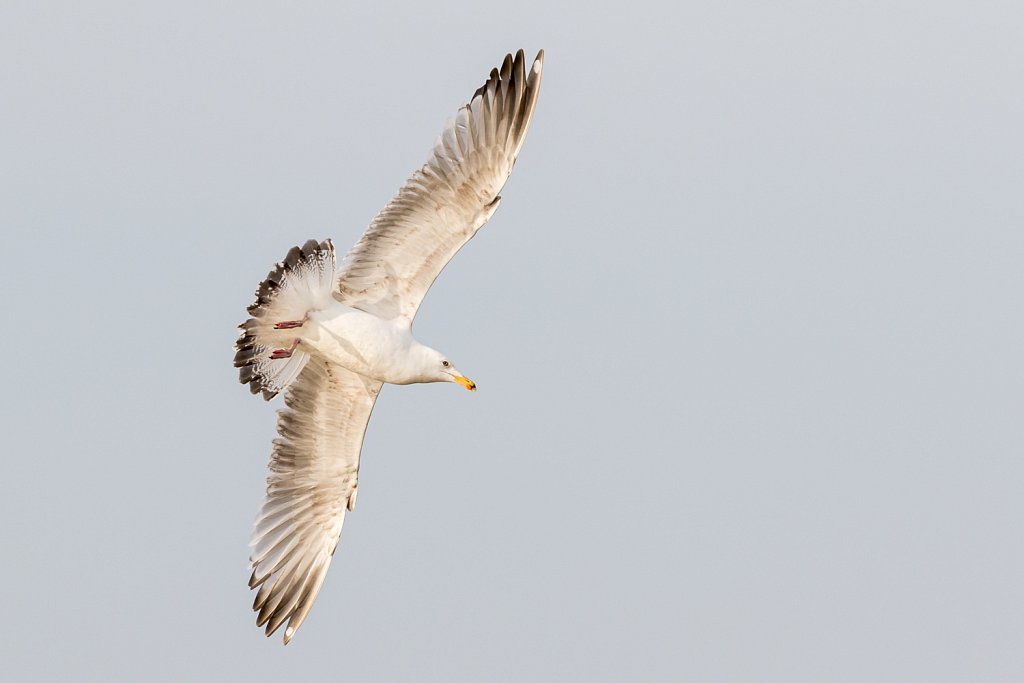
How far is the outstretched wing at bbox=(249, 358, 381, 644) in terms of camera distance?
16.9 m

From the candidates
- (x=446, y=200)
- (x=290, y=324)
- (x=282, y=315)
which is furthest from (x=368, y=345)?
(x=446, y=200)

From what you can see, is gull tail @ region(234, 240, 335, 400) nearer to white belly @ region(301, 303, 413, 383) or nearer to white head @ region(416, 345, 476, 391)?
white belly @ region(301, 303, 413, 383)

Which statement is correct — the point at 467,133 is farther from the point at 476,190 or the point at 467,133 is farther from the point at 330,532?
the point at 330,532

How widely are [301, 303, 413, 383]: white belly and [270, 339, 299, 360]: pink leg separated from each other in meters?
0.10

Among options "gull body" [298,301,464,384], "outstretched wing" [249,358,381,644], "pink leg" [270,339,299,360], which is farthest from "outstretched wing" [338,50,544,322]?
"outstretched wing" [249,358,381,644]

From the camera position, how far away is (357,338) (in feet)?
50.3

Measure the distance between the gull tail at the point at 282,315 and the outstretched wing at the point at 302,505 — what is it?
1.13 m

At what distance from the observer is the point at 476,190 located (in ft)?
50.7

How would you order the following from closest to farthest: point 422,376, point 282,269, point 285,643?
point 282,269 → point 422,376 → point 285,643

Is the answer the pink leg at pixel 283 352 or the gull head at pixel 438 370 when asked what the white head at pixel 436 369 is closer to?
the gull head at pixel 438 370

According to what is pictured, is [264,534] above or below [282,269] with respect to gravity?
below

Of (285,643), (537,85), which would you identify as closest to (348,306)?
(537,85)

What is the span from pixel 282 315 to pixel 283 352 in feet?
1.60

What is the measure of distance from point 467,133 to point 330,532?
4960 millimetres
